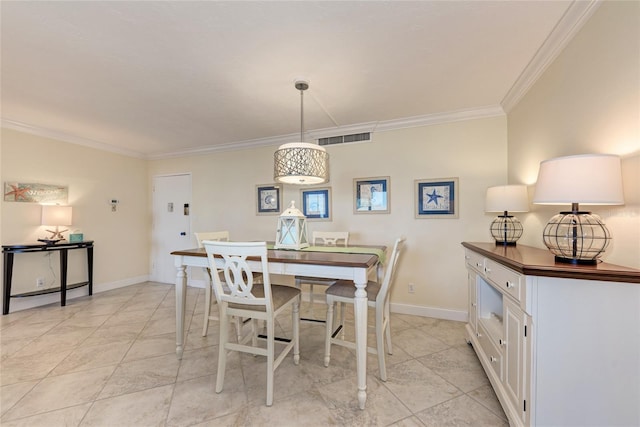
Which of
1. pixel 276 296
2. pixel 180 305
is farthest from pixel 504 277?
pixel 180 305

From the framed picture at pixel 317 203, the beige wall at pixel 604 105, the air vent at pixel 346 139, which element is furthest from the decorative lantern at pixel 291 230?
the beige wall at pixel 604 105

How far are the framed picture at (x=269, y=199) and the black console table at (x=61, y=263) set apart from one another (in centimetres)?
245

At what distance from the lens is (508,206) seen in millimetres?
2131

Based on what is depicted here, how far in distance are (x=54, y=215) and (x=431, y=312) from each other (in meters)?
4.87

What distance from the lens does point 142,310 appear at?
130 inches

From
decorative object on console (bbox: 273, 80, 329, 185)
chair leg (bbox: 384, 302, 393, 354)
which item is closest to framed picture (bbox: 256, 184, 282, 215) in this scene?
decorative object on console (bbox: 273, 80, 329, 185)

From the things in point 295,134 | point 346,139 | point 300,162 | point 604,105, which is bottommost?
point 300,162

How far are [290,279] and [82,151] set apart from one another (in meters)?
3.63

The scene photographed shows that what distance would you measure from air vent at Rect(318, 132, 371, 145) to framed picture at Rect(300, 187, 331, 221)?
0.64 metres

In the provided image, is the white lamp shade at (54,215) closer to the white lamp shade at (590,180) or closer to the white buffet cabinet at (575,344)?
the white buffet cabinet at (575,344)

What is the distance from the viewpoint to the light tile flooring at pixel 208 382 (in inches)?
61.1

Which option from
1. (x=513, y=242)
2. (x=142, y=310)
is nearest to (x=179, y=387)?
(x=142, y=310)

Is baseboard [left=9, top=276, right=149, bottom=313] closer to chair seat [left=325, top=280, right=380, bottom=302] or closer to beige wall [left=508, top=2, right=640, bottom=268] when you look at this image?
chair seat [left=325, top=280, right=380, bottom=302]

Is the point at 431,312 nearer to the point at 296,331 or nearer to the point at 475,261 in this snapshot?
the point at 475,261
